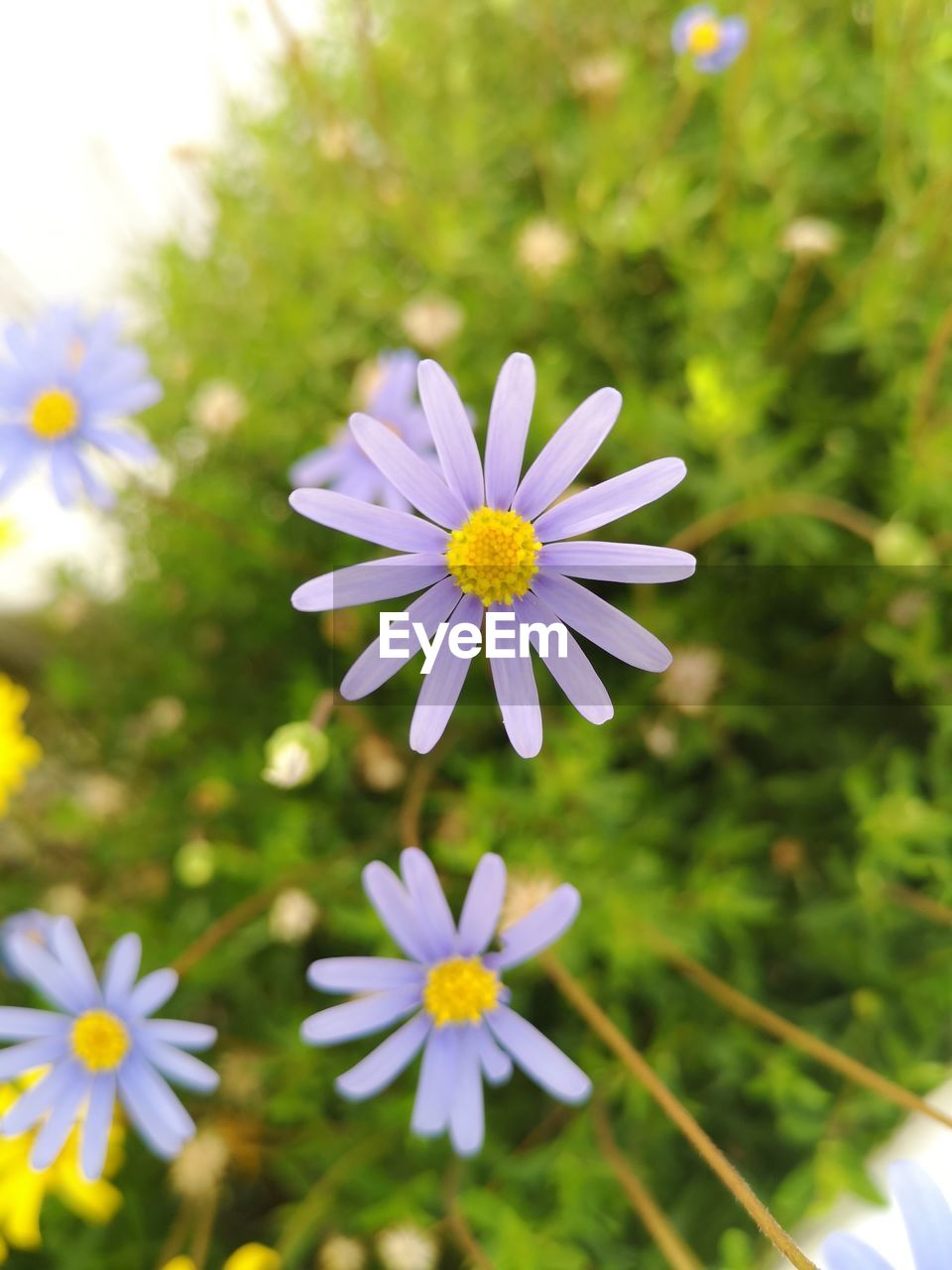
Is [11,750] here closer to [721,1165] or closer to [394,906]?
[394,906]

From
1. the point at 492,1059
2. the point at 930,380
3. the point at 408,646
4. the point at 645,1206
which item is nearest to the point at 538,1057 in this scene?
the point at 492,1059

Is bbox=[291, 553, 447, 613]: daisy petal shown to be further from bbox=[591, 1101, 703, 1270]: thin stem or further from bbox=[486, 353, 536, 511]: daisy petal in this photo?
bbox=[591, 1101, 703, 1270]: thin stem

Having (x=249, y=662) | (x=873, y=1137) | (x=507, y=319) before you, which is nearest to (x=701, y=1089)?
(x=873, y=1137)

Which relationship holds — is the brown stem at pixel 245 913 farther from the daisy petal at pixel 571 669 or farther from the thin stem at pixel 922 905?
the thin stem at pixel 922 905

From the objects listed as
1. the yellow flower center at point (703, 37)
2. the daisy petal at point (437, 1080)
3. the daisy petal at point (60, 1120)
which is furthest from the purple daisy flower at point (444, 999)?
the yellow flower center at point (703, 37)

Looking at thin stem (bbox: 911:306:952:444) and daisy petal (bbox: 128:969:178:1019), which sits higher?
thin stem (bbox: 911:306:952:444)

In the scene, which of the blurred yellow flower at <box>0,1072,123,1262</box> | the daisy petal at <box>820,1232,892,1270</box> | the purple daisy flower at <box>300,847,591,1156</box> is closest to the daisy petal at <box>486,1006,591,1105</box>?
the purple daisy flower at <box>300,847,591,1156</box>

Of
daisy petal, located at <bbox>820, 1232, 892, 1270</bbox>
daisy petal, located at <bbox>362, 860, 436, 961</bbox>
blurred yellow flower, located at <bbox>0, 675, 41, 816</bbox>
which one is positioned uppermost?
blurred yellow flower, located at <bbox>0, 675, 41, 816</bbox>
